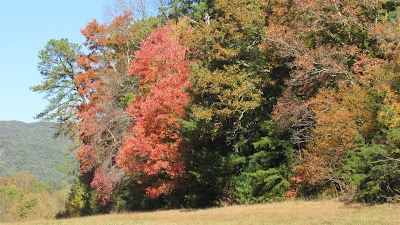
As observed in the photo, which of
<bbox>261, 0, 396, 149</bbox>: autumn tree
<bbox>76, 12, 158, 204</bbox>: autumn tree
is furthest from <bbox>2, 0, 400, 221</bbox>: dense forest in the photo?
<bbox>76, 12, 158, 204</bbox>: autumn tree

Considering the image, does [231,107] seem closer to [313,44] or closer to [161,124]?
[313,44]

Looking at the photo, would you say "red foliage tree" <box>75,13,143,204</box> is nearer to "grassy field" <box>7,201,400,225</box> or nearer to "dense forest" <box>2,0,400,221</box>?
"dense forest" <box>2,0,400,221</box>

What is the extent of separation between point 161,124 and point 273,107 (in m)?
7.58

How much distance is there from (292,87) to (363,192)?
920cm

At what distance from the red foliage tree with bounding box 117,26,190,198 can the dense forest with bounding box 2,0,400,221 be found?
0.26 ft

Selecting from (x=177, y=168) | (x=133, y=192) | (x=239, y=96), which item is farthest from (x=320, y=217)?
(x=133, y=192)

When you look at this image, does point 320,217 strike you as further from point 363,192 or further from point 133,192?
point 133,192

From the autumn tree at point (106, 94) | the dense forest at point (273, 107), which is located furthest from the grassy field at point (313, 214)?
the autumn tree at point (106, 94)

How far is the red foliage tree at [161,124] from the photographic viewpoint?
3117cm

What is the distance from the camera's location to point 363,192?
20828mm

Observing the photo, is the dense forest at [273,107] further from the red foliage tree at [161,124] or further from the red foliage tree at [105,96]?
the red foliage tree at [105,96]

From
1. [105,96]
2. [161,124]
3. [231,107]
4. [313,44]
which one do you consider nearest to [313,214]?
[231,107]

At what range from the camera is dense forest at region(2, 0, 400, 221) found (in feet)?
72.6

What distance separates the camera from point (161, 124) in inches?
1249
